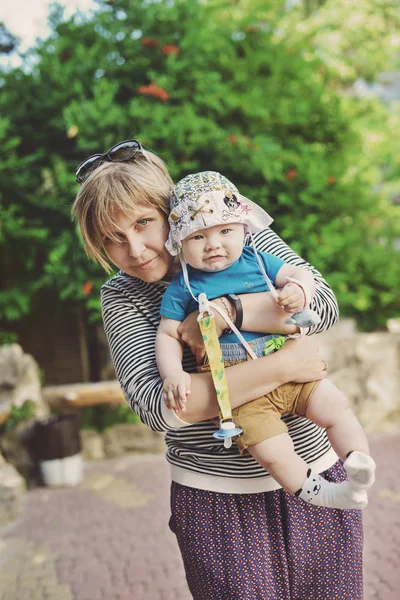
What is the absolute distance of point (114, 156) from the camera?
1.93 m

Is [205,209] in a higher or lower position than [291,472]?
higher

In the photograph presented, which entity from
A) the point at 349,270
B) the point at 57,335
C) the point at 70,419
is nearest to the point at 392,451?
the point at 349,270

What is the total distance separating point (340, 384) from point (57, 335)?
Result: 350 centimetres

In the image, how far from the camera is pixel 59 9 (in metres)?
6.65

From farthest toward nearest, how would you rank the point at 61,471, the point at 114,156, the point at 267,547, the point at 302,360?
the point at 61,471 < the point at 114,156 < the point at 267,547 < the point at 302,360

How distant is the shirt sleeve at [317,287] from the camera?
5.76 feet

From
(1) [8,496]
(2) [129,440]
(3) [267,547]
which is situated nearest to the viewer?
(3) [267,547]

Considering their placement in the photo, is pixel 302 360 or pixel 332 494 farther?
pixel 302 360

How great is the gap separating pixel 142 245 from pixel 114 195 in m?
0.16

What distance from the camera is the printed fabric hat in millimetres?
1656

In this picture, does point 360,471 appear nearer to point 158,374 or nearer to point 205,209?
point 158,374

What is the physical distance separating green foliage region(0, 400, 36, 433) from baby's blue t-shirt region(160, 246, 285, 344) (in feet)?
16.7

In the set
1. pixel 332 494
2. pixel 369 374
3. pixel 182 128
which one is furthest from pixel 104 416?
pixel 332 494

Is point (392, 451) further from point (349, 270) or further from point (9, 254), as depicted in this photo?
point (9, 254)
